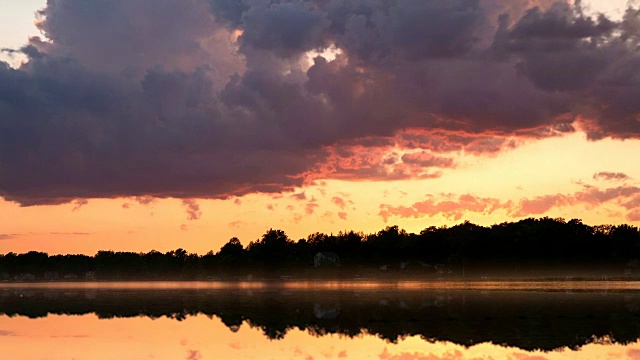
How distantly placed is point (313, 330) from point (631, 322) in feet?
65.0

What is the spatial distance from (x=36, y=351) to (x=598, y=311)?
39.7 metres

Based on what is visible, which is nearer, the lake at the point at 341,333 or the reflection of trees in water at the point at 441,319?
the lake at the point at 341,333

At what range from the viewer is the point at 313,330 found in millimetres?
48094

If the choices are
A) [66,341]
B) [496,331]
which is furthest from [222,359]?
[496,331]

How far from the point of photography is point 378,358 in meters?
35.9

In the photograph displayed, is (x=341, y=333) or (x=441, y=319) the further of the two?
(x=441, y=319)

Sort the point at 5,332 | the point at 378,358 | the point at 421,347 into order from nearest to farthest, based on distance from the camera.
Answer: the point at 378,358 → the point at 421,347 → the point at 5,332

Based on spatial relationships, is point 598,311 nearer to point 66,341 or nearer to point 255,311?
point 255,311

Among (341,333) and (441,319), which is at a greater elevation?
(441,319)

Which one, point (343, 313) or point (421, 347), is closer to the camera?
point (421, 347)

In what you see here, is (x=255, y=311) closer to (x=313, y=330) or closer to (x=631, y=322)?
(x=313, y=330)

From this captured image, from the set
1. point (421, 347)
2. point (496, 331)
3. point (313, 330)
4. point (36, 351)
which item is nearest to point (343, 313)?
point (313, 330)

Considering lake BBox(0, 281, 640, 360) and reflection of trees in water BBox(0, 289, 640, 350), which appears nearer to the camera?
lake BBox(0, 281, 640, 360)

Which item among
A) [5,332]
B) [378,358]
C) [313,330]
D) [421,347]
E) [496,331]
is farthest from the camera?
[5,332]
